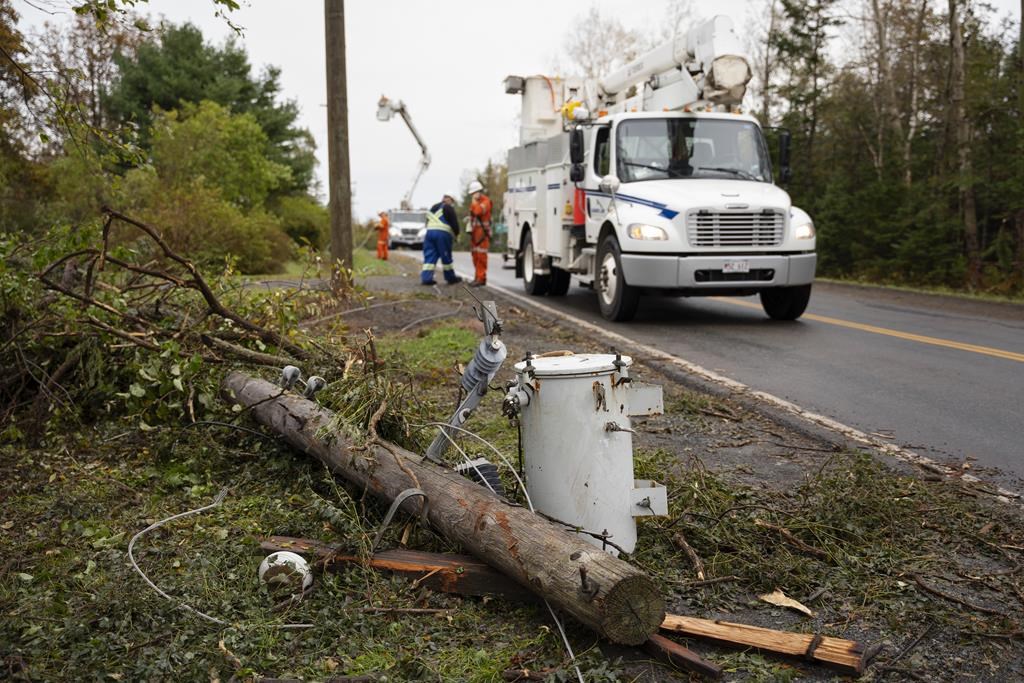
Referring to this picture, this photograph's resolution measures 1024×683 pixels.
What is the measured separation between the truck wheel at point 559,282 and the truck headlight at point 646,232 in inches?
164

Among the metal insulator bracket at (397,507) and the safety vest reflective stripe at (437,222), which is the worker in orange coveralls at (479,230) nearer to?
the safety vest reflective stripe at (437,222)

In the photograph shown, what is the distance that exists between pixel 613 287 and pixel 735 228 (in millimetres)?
1634

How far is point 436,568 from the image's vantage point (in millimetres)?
3639

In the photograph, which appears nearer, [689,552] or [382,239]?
[689,552]

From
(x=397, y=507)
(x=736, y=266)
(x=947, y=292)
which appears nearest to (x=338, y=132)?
(x=736, y=266)

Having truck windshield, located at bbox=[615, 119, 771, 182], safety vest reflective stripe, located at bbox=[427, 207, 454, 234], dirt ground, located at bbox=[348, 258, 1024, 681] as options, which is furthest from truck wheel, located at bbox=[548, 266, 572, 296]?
dirt ground, located at bbox=[348, 258, 1024, 681]

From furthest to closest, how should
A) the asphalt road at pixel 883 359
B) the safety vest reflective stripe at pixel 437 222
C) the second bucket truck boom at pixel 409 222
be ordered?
the second bucket truck boom at pixel 409 222
the safety vest reflective stripe at pixel 437 222
the asphalt road at pixel 883 359

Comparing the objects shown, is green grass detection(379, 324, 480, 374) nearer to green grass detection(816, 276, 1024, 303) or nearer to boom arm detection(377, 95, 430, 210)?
green grass detection(816, 276, 1024, 303)

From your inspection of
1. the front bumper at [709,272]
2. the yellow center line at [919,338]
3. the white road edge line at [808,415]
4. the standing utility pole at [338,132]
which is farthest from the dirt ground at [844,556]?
the standing utility pole at [338,132]

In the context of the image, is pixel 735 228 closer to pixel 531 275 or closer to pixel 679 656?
pixel 531 275

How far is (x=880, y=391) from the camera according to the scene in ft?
24.4

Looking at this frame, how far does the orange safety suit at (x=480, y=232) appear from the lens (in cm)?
1753

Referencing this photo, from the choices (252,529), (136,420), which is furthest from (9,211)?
(252,529)

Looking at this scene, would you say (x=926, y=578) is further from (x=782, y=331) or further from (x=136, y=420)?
(x=782, y=331)
